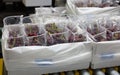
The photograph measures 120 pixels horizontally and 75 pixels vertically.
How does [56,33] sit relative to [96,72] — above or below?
above

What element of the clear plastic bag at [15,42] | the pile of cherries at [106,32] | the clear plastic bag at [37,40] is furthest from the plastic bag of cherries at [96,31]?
the clear plastic bag at [15,42]

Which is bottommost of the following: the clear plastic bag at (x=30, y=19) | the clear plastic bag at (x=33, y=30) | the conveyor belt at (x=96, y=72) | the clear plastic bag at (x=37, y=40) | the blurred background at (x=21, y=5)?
the conveyor belt at (x=96, y=72)

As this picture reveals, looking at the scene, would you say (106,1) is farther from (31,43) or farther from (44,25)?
(31,43)

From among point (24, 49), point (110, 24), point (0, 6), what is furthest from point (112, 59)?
point (0, 6)

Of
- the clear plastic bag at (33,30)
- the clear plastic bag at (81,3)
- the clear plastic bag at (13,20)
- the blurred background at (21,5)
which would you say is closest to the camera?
the clear plastic bag at (33,30)

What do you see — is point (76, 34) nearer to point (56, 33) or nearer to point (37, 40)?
point (56, 33)

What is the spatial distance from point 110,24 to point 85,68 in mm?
337

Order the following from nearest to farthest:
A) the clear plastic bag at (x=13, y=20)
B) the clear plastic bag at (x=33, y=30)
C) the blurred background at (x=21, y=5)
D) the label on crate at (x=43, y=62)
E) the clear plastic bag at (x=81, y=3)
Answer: the label on crate at (x=43, y=62) → the clear plastic bag at (x=33, y=30) → the clear plastic bag at (x=13, y=20) → the clear plastic bag at (x=81, y=3) → the blurred background at (x=21, y=5)

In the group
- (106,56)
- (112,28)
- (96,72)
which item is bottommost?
(96,72)

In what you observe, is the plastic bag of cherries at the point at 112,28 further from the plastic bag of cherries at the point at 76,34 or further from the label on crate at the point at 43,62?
the label on crate at the point at 43,62

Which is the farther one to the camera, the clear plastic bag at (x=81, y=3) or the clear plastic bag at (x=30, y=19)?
the clear plastic bag at (x=81, y=3)

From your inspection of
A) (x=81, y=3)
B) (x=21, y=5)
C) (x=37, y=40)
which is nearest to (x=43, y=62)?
(x=37, y=40)

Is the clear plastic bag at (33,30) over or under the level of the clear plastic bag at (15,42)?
over

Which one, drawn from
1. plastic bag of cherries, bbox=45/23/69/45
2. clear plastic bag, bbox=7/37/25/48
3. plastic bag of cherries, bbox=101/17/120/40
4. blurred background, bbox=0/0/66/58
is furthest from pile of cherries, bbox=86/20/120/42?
blurred background, bbox=0/0/66/58
